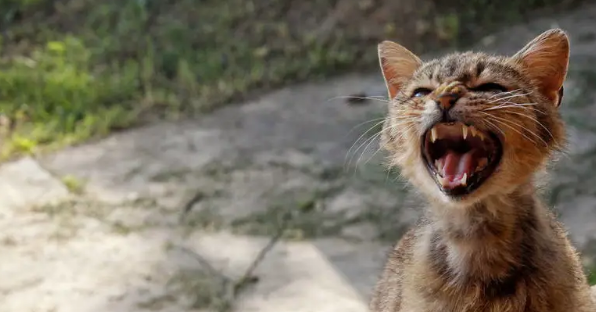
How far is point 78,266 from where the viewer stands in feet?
13.8

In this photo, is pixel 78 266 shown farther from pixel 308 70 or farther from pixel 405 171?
pixel 308 70

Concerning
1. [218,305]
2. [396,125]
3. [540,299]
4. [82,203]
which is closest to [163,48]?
[82,203]

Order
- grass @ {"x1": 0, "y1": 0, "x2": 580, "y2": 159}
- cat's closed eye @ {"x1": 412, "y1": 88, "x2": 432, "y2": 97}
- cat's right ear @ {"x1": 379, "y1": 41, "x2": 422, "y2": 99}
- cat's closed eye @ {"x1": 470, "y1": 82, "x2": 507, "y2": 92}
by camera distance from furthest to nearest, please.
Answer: grass @ {"x1": 0, "y1": 0, "x2": 580, "y2": 159} < cat's right ear @ {"x1": 379, "y1": 41, "x2": 422, "y2": 99} < cat's closed eye @ {"x1": 412, "y1": 88, "x2": 432, "y2": 97} < cat's closed eye @ {"x1": 470, "y1": 82, "x2": 507, "y2": 92}

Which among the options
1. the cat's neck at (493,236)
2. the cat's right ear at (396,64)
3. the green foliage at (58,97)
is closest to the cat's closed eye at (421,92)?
the cat's right ear at (396,64)

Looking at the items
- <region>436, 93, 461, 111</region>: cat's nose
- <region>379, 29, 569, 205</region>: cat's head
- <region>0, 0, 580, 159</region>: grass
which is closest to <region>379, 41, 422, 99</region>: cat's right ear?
<region>379, 29, 569, 205</region>: cat's head

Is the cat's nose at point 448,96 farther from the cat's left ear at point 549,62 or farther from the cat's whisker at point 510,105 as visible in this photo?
the cat's left ear at point 549,62

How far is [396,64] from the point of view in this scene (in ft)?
9.86

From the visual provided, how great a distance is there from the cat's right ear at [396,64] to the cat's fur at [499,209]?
229 millimetres

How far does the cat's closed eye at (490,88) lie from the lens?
249 cm

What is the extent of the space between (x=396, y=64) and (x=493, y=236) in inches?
32.1

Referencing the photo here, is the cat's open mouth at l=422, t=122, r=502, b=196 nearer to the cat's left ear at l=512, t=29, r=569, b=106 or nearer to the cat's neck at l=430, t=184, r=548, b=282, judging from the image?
the cat's neck at l=430, t=184, r=548, b=282

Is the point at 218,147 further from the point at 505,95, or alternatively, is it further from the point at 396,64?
the point at 505,95

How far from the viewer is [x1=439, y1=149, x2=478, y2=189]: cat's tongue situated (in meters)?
2.41

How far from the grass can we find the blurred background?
2cm
